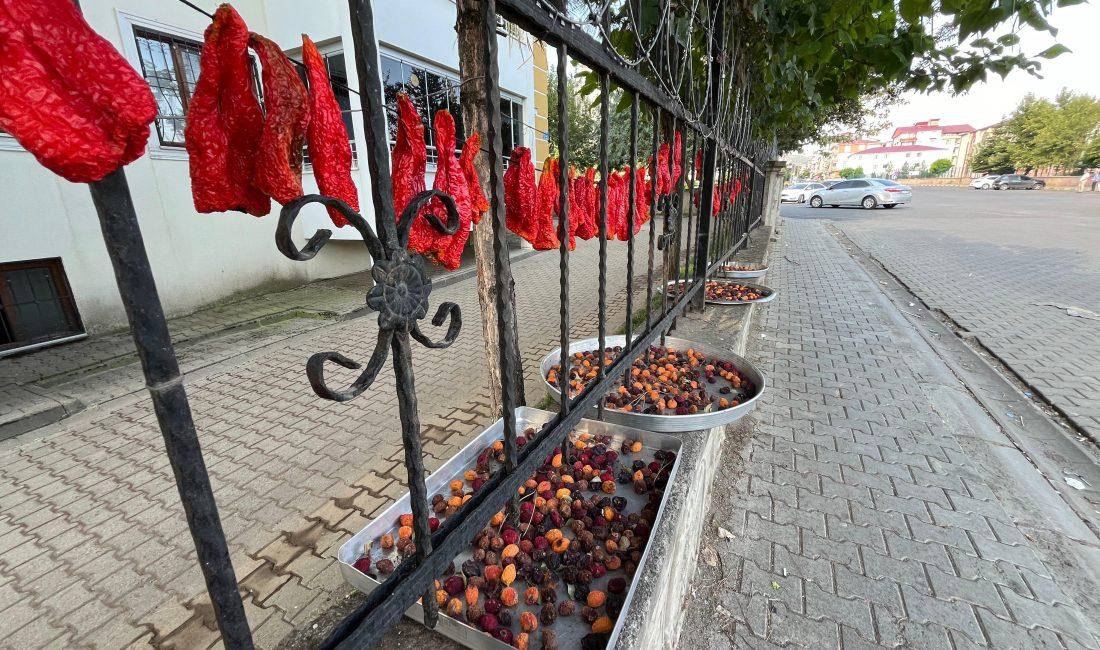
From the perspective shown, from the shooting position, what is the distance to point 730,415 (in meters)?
1.97

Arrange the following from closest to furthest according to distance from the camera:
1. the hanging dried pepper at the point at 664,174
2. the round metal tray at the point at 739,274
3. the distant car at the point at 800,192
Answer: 1. the hanging dried pepper at the point at 664,174
2. the round metal tray at the point at 739,274
3. the distant car at the point at 800,192

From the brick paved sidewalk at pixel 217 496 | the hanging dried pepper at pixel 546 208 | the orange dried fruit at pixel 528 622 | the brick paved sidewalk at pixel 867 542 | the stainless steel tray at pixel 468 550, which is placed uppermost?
the hanging dried pepper at pixel 546 208

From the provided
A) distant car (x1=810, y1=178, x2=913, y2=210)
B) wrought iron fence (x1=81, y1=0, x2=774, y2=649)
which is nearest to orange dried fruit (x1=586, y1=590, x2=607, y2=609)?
wrought iron fence (x1=81, y1=0, x2=774, y2=649)

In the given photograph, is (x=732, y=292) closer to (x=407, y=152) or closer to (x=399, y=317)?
(x=407, y=152)

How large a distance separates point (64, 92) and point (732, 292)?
14.3 feet

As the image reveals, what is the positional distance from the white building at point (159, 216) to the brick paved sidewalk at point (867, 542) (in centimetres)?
376

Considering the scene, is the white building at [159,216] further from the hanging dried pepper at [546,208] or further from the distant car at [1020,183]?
the distant car at [1020,183]

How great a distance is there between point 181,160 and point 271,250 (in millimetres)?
1577

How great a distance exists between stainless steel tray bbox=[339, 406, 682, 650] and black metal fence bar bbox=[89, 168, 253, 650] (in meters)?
0.59

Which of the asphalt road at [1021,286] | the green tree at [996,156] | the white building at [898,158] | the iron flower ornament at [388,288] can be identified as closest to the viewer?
the iron flower ornament at [388,288]

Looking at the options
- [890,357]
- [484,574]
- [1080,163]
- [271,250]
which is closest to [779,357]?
[890,357]

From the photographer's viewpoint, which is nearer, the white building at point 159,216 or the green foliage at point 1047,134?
the white building at point 159,216

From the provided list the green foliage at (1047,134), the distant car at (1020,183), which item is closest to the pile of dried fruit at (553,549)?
the distant car at (1020,183)

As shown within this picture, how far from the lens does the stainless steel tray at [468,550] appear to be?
1110 millimetres
